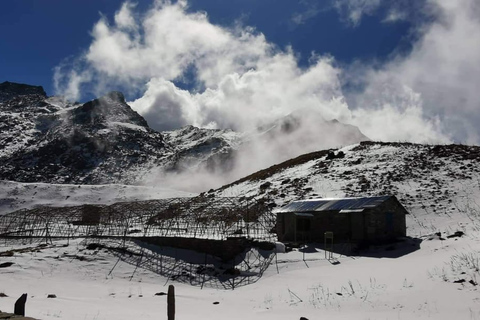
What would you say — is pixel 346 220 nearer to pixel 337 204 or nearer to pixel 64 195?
pixel 337 204

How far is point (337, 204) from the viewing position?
3694cm

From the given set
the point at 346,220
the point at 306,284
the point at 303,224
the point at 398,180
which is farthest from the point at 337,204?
the point at 398,180

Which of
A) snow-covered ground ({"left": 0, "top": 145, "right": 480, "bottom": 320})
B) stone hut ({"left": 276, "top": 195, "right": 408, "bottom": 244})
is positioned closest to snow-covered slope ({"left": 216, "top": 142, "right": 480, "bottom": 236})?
snow-covered ground ({"left": 0, "top": 145, "right": 480, "bottom": 320})

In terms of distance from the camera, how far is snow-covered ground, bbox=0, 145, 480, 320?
1720 centimetres

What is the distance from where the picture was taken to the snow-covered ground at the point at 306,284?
17.2 metres

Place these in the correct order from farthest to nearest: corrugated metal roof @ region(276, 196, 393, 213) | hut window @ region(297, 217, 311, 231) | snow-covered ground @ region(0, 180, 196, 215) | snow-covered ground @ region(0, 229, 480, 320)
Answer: snow-covered ground @ region(0, 180, 196, 215) → hut window @ region(297, 217, 311, 231) → corrugated metal roof @ region(276, 196, 393, 213) → snow-covered ground @ region(0, 229, 480, 320)

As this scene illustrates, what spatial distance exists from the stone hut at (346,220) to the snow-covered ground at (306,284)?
1.88 meters

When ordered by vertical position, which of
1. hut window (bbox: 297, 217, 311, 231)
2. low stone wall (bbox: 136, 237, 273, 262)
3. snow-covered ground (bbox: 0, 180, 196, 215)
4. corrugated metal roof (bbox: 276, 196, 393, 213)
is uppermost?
snow-covered ground (bbox: 0, 180, 196, 215)

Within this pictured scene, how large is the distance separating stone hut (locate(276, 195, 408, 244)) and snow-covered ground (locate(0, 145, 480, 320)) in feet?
6.16

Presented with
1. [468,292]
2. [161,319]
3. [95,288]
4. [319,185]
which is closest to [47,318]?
[161,319]

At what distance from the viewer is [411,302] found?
17.6m

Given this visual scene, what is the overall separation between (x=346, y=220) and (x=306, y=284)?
42.9ft

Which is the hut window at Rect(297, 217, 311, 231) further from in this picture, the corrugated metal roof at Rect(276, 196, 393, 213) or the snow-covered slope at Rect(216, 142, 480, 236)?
the snow-covered slope at Rect(216, 142, 480, 236)

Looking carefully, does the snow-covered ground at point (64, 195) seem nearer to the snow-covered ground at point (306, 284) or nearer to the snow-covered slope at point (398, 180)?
the snow-covered slope at point (398, 180)
